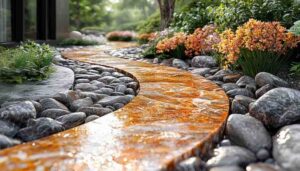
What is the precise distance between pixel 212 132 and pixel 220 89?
145 cm

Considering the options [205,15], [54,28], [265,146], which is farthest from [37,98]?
[54,28]

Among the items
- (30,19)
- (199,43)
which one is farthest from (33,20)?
(199,43)

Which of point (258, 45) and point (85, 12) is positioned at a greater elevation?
point (85, 12)

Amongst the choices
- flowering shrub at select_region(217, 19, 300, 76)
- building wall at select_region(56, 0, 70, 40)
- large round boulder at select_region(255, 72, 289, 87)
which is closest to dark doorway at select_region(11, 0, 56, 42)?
building wall at select_region(56, 0, 70, 40)

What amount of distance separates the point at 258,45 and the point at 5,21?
6255 mm

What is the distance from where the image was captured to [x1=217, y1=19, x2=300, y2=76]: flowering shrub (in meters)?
3.91

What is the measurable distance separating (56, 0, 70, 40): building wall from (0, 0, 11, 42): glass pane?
253cm

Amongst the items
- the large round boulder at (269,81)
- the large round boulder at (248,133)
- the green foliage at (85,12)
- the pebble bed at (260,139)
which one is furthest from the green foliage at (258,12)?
the green foliage at (85,12)

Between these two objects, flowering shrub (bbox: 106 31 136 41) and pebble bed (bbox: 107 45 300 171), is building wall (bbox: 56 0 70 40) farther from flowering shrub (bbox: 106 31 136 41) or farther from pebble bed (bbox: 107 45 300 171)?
pebble bed (bbox: 107 45 300 171)

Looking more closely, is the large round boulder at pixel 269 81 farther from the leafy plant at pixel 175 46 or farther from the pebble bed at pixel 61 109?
the leafy plant at pixel 175 46

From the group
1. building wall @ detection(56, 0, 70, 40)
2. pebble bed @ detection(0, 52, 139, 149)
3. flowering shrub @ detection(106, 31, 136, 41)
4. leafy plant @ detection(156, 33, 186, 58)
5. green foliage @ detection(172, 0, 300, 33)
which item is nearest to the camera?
pebble bed @ detection(0, 52, 139, 149)

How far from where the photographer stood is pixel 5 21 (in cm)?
824

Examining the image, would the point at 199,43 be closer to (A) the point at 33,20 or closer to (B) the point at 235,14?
(B) the point at 235,14

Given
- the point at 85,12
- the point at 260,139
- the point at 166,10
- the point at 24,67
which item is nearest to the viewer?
the point at 260,139
